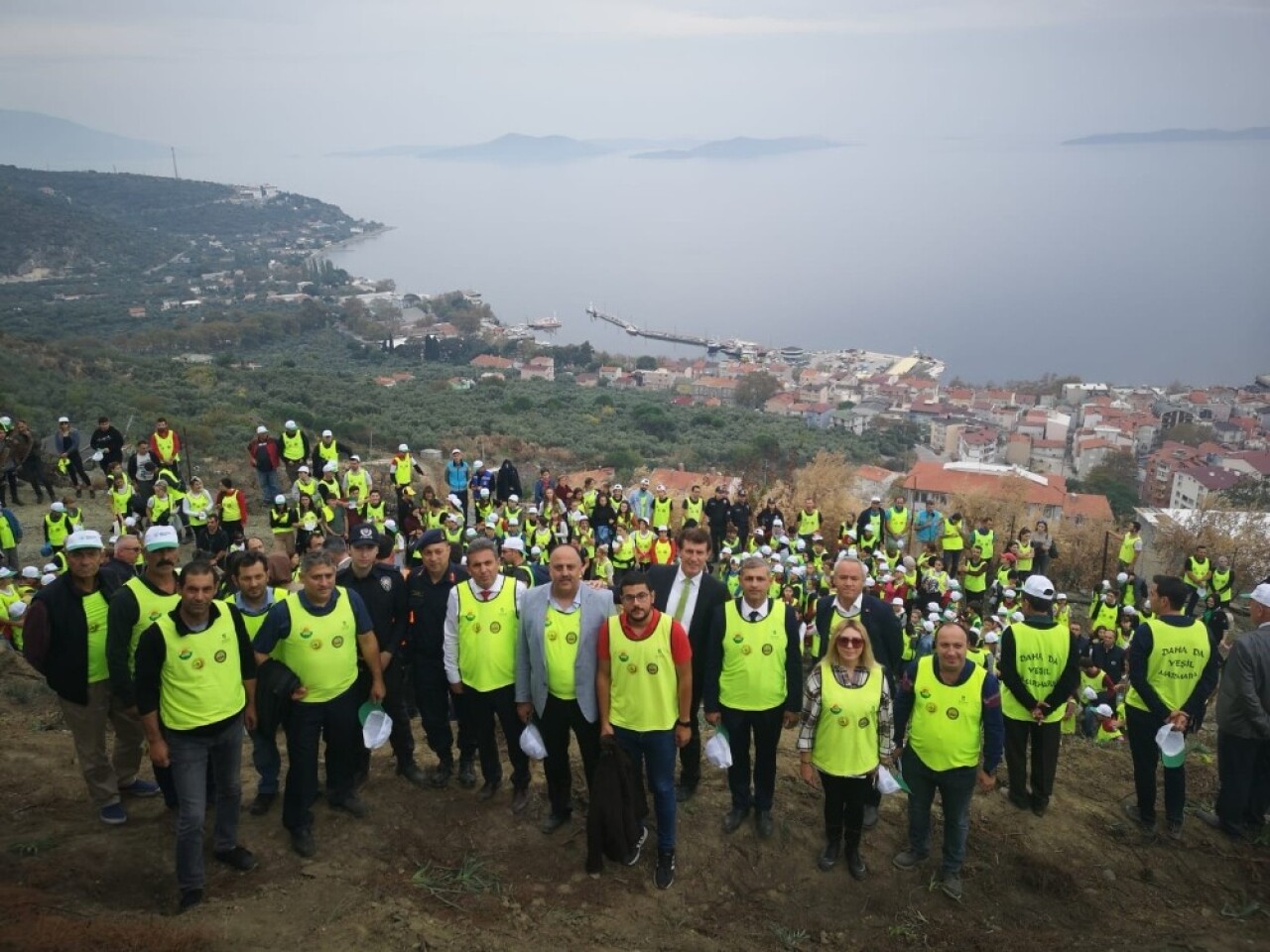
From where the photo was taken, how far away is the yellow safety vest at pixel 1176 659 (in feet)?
16.5

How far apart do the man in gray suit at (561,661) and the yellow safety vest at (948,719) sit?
67.9 inches

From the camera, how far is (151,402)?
26312 millimetres

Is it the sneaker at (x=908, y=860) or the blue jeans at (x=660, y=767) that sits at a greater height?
the blue jeans at (x=660, y=767)

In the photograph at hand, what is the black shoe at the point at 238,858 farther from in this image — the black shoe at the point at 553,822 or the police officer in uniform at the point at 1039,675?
the police officer in uniform at the point at 1039,675

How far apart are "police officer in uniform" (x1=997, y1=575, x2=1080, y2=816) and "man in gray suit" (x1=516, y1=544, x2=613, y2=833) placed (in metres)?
2.51

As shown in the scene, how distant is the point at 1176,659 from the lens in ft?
16.5

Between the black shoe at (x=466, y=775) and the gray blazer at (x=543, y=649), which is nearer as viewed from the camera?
the gray blazer at (x=543, y=649)

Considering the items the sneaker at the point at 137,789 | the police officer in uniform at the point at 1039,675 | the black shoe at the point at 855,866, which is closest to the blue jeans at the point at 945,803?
the black shoe at the point at 855,866

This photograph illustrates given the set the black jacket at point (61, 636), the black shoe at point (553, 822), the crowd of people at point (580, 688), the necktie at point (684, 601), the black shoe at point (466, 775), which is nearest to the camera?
the crowd of people at point (580, 688)

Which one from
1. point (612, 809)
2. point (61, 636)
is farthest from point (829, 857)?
point (61, 636)

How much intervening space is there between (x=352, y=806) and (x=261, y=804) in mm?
515

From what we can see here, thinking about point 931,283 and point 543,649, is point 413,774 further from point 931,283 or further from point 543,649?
point 931,283

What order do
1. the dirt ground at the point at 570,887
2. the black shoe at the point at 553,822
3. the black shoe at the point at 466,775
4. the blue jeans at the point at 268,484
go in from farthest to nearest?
the blue jeans at the point at 268,484 → the black shoe at the point at 466,775 → the black shoe at the point at 553,822 → the dirt ground at the point at 570,887

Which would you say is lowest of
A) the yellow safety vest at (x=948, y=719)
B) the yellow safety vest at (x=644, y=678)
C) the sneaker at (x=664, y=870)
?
the sneaker at (x=664, y=870)
